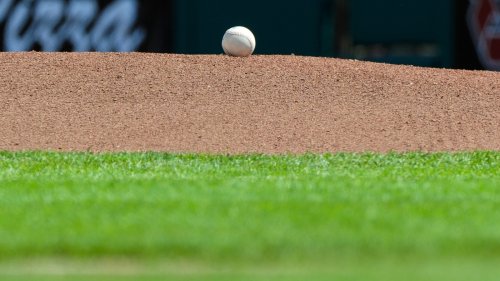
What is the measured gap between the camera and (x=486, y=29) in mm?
21453

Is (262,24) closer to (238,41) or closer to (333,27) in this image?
(333,27)

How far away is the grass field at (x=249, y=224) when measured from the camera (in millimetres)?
7609

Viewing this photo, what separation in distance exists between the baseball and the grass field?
629cm

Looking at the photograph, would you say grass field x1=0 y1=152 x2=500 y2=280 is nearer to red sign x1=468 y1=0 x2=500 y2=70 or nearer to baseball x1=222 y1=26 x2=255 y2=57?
baseball x1=222 y1=26 x2=255 y2=57

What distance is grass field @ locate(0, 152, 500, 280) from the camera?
7.61m

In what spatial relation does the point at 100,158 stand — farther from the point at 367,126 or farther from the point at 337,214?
the point at 337,214

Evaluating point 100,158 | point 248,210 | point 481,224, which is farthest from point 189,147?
point 481,224

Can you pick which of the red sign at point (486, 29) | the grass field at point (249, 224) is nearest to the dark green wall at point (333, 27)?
the red sign at point (486, 29)

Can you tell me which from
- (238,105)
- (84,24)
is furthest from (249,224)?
(84,24)

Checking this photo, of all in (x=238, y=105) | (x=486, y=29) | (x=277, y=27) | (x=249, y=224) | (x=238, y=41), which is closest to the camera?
(x=249, y=224)

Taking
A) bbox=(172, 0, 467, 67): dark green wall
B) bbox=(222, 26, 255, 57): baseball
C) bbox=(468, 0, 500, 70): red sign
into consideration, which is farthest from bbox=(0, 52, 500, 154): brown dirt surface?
bbox=(172, 0, 467, 67): dark green wall

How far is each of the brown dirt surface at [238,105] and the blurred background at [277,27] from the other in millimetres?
1221

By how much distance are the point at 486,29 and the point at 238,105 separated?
238 inches

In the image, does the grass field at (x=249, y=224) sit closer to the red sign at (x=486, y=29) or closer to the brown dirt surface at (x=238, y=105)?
the brown dirt surface at (x=238, y=105)
